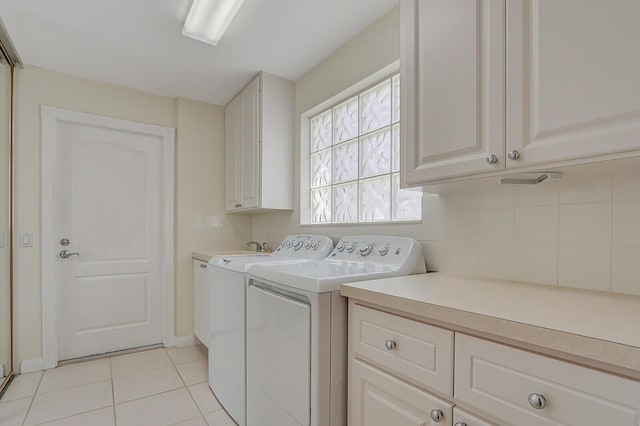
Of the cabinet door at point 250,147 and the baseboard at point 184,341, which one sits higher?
the cabinet door at point 250,147

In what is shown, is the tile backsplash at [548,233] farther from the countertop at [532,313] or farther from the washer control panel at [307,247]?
the washer control panel at [307,247]

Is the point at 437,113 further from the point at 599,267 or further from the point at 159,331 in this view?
the point at 159,331

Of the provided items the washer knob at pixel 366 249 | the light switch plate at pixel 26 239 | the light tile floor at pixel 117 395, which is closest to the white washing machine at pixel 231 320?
the light tile floor at pixel 117 395

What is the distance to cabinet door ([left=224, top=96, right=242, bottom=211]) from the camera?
2.99 metres

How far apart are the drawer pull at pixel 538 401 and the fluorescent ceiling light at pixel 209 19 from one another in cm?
200

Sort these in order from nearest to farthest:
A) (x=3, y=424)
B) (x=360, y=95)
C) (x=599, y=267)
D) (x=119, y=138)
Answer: (x=599, y=267)
(x=3, y=424)
(x=360, y=95)
(x=119, y=138)

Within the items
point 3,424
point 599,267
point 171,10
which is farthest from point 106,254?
point 599,267

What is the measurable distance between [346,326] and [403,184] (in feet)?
2.09

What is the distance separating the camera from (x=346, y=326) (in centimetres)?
126

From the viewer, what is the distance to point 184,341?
3.03 meters

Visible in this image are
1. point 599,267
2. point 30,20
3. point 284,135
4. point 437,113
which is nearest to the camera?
point 599,267

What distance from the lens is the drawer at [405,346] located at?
0.90 m

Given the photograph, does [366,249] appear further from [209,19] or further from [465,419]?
[209,19]

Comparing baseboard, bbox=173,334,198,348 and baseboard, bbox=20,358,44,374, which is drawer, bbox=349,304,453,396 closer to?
baseboard, bbox=173,334,198,348
